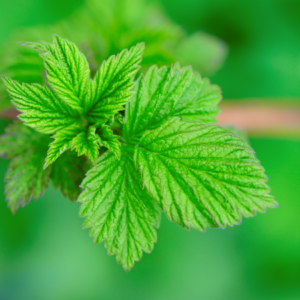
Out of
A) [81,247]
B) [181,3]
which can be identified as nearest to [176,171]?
[81,247]

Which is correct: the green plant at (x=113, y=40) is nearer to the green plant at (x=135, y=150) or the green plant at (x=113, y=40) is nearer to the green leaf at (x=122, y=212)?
the green plant at (x=135, y=150)

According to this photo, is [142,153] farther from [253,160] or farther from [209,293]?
[209,293]

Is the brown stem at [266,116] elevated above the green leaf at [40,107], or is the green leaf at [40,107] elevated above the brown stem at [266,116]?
the brown stem at [266,116]

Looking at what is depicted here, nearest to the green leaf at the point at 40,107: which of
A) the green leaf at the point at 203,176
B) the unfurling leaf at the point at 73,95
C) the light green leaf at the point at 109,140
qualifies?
the unfurling leaf at the point at 73,95

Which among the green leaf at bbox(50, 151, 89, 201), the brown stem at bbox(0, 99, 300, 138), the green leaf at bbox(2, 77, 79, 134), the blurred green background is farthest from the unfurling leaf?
the blurred green background

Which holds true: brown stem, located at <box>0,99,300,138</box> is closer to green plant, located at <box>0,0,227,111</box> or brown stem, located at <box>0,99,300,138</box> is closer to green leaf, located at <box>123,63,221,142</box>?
green plant, located at <box>0,0,227,111</box>

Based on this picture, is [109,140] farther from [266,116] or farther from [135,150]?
[266,116]

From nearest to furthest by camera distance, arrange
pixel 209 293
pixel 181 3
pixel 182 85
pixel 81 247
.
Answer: pixel 182 85 < pixel 81 247 < pixel 209 293 < pixel 181 3
